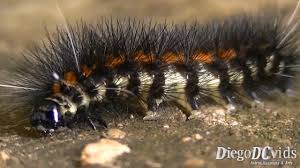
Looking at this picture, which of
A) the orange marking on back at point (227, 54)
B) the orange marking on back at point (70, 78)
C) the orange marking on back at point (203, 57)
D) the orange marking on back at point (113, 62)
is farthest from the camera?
the orange marking on back at point (227, 54)

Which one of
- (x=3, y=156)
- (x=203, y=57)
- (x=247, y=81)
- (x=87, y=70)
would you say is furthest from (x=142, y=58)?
(x=3, y=156)

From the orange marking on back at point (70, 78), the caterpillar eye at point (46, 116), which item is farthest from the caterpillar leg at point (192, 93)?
the caterpillar eye at point (46, 116)

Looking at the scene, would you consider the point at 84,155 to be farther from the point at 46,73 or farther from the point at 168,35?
the point at 168,35

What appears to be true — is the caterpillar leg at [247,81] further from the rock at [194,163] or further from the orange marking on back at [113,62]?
the rock at [194,163]

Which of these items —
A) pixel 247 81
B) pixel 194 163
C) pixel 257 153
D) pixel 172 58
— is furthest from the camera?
pixel 247 81

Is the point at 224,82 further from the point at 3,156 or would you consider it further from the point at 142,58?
the point at 3,156

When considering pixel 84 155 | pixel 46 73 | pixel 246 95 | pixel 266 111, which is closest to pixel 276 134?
pixel 266 111
